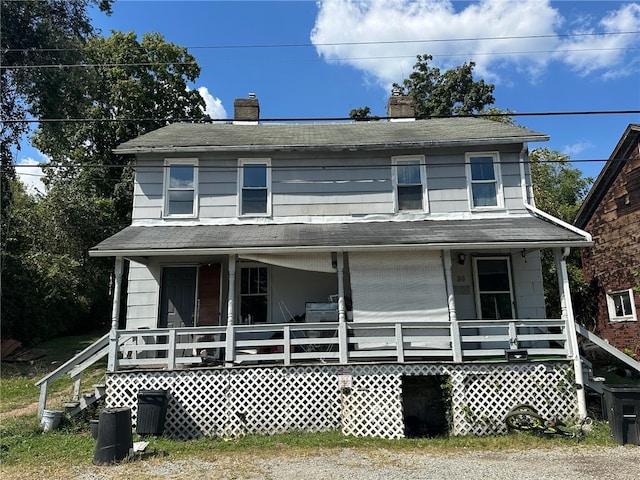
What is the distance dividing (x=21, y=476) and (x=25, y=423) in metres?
3.23

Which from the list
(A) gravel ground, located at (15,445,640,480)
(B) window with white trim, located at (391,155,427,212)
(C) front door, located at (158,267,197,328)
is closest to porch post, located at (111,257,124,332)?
(C) front door, located at (158,267,197,328)

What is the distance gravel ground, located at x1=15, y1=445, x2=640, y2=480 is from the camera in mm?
6461

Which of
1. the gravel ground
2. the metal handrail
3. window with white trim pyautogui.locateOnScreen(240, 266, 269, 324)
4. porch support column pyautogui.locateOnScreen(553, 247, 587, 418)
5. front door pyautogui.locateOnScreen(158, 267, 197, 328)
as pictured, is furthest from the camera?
window with white trim pyautogui.locateOnScreen(240, 266, 269, 324)

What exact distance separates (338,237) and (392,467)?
4.83 meters

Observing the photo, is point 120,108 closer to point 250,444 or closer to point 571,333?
point 250,444

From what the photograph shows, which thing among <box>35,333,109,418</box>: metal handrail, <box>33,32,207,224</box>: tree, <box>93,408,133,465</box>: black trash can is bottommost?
<box>93,408,133,465</box>: black trash can

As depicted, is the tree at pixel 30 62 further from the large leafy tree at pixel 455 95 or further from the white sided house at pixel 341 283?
the large leafy tree at pixel 455 95

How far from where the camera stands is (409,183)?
39.8 feet

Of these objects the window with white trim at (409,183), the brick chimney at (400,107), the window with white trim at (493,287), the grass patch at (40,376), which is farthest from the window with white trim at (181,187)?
the window with white trim at (493,287)

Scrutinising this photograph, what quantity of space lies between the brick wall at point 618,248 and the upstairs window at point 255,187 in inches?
450

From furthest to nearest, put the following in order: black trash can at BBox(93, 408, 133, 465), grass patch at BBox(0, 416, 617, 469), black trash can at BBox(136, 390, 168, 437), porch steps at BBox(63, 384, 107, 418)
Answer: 1. porch steps at BBox(63, 384, 107, 418)
2. black trash can at BBox(136, 390, 168, 437)
3. grass patch at BBox(0, 416, 617, 469)
4. black trash can at BBox(93, 408, 133, 465)

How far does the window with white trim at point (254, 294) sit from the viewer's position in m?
11.6

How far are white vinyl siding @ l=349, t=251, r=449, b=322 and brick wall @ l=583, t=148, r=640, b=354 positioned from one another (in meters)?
8.22

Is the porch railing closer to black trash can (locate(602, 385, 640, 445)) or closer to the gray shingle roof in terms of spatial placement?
black trash can (locate(602, 385, 640, 445))
